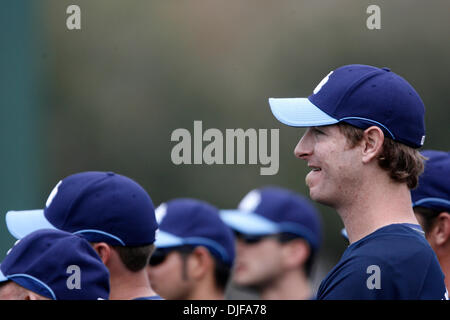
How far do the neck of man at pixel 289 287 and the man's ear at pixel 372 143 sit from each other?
2.83 meters

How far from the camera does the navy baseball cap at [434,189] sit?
335cm

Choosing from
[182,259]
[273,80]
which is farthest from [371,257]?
[273,80]

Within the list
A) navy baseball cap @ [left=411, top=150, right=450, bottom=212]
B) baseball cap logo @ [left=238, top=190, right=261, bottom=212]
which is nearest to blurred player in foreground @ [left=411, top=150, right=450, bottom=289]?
navy baseball cap @ [left=411, top=150, right=450, bottom=212]

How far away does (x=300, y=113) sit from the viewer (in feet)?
9.07

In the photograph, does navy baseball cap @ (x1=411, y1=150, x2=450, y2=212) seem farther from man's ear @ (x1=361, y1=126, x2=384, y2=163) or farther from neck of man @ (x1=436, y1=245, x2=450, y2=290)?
man's ear @ (x1=361, y1=126, x2=384, y2=163)

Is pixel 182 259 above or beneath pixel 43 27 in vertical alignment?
beneath

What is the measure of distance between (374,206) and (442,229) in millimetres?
906

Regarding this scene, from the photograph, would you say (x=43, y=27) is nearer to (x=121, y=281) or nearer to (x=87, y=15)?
(x=87, y=15)

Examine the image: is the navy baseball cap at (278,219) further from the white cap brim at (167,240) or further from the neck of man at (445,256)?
the neck of man at (445,256)

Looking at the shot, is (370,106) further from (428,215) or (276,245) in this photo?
(276,245)


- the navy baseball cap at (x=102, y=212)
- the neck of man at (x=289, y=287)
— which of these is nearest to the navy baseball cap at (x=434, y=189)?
the navy baseball cap at (x=102, y=212)

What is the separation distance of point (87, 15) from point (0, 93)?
4706 mm

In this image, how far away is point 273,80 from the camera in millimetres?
10453

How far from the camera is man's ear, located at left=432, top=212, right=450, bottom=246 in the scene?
3.35 meters
